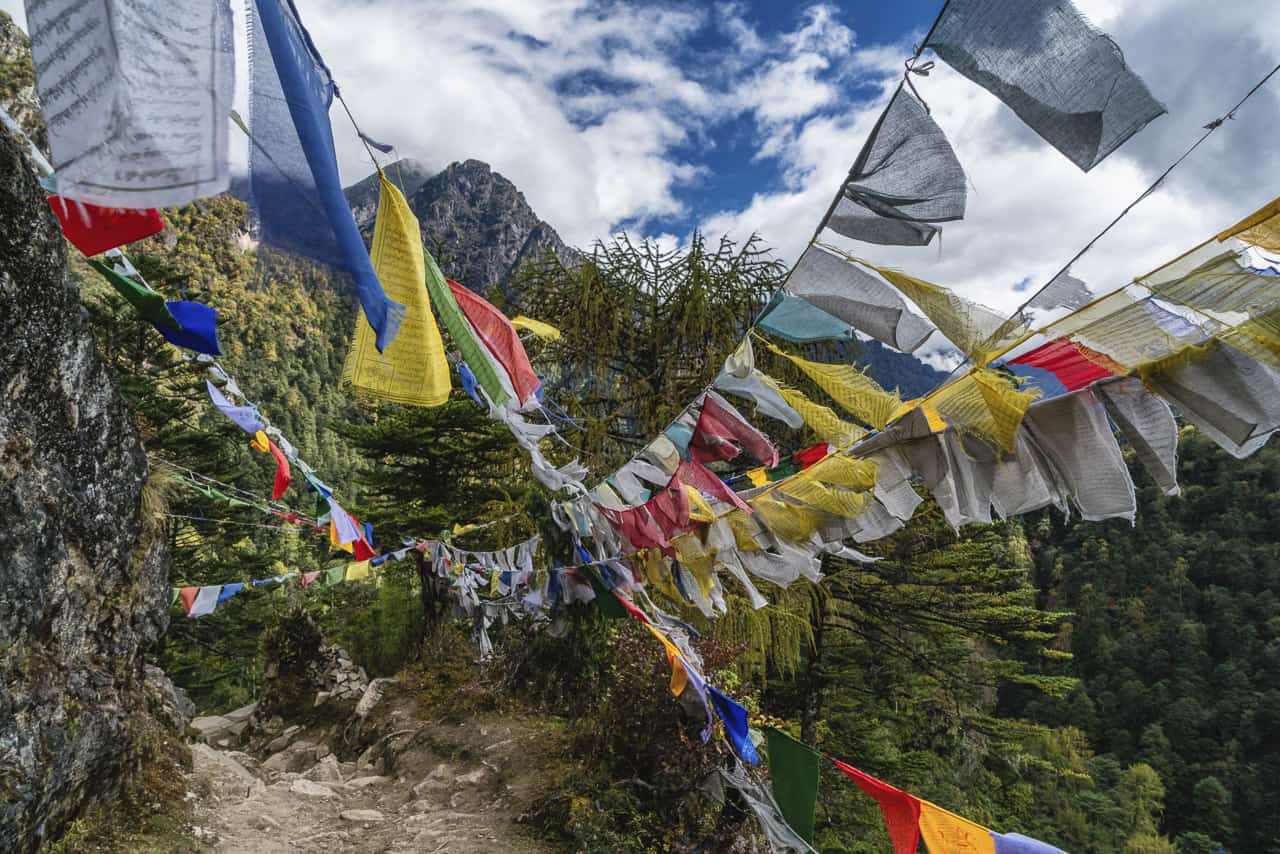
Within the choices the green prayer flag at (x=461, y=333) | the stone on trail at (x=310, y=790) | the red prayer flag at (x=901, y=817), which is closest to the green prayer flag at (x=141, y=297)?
the green prayer flag at (x=461, y=333)

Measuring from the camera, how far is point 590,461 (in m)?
7.98

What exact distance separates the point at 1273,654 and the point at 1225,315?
5236 cm

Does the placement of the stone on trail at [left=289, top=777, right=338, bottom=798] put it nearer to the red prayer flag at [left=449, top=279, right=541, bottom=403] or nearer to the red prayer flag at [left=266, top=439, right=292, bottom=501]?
the red prayer flag at [left=266, top=439, right=292, bottom=501]

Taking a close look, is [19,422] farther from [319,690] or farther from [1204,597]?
[1204,597]

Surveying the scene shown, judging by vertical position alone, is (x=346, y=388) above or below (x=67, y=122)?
below

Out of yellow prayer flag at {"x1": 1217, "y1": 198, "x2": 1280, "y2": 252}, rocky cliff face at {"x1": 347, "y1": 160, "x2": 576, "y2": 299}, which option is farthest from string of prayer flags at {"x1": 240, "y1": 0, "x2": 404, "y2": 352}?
rocky cliff face at {"x1": 347, "y1": 160, "x2": 576, "y2": 299}

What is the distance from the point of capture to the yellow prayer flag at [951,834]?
2971 millimetres

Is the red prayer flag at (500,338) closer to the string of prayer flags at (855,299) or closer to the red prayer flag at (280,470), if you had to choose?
the string of prayer flags at (855,299)

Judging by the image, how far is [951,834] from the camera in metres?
3.09

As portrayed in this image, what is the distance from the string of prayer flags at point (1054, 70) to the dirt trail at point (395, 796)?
6.32 metres

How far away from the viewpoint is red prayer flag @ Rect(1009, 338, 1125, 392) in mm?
2557

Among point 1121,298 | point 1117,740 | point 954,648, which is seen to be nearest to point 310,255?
point 1121,298

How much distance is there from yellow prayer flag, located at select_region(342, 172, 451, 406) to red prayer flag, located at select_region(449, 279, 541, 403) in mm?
1207

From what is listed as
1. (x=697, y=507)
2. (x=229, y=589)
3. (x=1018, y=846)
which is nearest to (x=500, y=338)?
(x=697, y=507)
